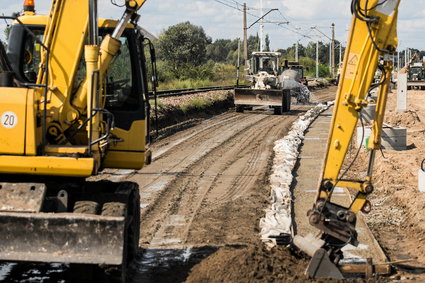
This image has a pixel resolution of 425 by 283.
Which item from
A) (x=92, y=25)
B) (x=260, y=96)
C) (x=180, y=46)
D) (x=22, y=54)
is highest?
(x=180, y=46)

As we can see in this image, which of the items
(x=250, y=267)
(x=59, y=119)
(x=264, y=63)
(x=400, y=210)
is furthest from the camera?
(x=264, y=63)

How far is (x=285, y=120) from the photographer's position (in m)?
28.7

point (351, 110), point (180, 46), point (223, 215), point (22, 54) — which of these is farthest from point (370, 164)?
point (180, 46)

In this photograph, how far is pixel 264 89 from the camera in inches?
1232

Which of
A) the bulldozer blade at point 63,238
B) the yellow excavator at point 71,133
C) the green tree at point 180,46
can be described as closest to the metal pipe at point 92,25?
the yellow excavator at point 71,133

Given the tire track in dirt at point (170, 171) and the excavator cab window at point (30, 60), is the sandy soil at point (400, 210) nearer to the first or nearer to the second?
the tire track in dirt at point (170, 171)

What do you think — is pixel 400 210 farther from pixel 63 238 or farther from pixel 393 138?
pixel 393 138

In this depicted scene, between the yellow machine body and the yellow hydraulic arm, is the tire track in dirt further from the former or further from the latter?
the yellow hydraulic arm

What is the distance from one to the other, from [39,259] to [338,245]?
10.5 feet

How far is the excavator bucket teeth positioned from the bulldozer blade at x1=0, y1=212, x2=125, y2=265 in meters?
2.13

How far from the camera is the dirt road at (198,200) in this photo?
26.8ft

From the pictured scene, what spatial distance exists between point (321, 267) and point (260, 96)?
957 inches

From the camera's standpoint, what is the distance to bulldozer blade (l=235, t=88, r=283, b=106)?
102 ft

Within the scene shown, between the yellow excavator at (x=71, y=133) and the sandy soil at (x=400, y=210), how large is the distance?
3.44m
